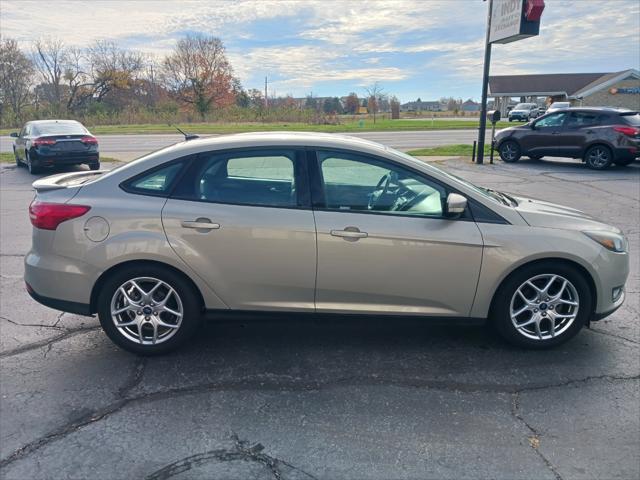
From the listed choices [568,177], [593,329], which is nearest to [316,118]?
[568,177]

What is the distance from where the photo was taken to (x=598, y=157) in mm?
13961

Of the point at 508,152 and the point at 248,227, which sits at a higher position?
the point at 508,152

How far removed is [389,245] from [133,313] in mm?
1929

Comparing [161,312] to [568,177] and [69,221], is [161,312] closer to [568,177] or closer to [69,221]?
[69,221]

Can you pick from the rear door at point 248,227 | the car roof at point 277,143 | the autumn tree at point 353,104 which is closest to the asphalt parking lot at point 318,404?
the rear door at point 248,227

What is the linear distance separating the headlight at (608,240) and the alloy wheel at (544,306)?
385mm

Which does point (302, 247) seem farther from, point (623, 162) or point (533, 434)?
point (623, 162)

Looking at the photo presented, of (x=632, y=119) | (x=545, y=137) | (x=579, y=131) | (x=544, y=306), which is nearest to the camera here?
(x=544, y=306)

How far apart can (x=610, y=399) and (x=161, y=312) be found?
3.08 meters

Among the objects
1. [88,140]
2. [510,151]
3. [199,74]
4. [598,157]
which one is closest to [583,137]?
[598,157]

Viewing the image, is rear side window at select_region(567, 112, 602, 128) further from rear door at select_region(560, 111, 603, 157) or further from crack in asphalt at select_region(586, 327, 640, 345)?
crack in asphalt at select_region(586, 327, 640, 345)

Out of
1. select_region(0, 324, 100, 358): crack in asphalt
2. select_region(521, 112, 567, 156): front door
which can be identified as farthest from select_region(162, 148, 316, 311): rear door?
select_region(521, 112, 567, 156): front door

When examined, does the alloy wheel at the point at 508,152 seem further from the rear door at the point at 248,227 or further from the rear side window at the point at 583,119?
the rear door at the point at 248,227

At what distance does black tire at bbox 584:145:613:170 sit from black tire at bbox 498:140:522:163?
208 centimetres
